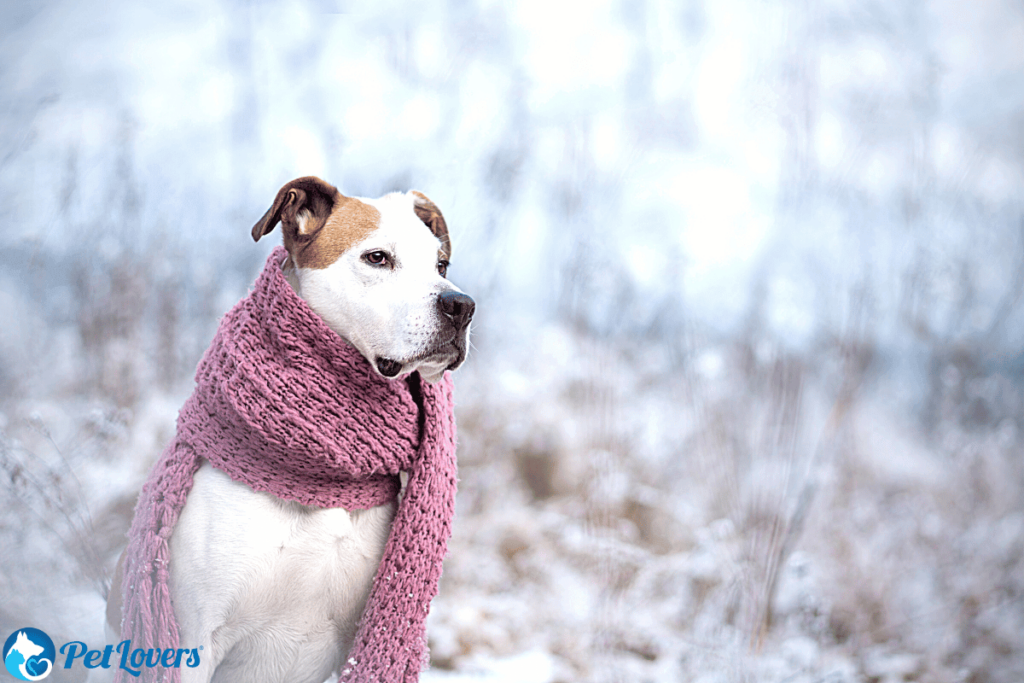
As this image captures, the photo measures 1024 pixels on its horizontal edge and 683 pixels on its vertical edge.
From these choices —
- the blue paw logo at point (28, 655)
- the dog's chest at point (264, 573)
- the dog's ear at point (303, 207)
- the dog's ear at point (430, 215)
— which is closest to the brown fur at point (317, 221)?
the dog's ear at point (303, 207)

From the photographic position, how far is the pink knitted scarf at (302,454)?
1.22 m

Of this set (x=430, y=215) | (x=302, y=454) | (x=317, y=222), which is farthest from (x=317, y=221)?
(x=302, y=454)

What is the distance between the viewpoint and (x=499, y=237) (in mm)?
2414

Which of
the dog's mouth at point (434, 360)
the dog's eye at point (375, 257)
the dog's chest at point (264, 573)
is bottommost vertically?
the dog's chest at point (264, 573)

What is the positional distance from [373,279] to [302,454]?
12.8 inches

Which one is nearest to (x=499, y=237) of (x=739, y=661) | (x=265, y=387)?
(x=265, y=387)

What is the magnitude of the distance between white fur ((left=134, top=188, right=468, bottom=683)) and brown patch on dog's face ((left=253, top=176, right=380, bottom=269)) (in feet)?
0.08

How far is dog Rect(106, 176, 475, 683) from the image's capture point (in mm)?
1209

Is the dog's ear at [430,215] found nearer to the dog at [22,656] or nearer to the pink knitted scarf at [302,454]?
the pink knitted scarf at [302,454]

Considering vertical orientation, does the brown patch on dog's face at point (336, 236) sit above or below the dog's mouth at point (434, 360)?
above

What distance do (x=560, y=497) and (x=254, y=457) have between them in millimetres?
1519

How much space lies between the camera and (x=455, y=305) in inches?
47.2

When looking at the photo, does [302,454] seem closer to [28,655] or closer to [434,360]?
[434,360]

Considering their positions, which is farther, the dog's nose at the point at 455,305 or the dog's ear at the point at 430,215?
the dog's ear at the point at 430,215
